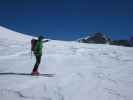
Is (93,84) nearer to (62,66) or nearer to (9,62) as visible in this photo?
(62,66)

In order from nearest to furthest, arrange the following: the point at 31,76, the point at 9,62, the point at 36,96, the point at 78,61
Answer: the point at 36,96
the point at 31,76
the point at 9,62
the point at 78,61

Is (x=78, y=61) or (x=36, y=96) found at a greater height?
(x=78, y=61)

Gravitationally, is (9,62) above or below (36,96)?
above

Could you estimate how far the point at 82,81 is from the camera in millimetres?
10172

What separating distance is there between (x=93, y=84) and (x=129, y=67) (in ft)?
14.4

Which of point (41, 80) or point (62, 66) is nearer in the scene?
point (41, 80)

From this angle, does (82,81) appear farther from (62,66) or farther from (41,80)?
(62,66)

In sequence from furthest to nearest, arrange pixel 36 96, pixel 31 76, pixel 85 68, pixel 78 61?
pixel 78 61, pixel 85 68, pixel 31 76, pixel 36 96

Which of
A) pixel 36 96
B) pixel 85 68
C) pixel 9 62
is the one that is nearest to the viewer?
pixel 36 96

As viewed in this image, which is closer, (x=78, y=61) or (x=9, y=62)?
(x=9, y=62)

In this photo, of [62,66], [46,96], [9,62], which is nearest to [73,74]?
[62,66]

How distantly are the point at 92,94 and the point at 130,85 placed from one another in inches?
75.0

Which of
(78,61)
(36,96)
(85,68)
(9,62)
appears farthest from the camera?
(78,61)

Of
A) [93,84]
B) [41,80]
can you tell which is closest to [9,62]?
[41,80]
